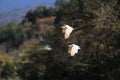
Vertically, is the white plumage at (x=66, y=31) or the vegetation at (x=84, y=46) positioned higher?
the vegetation at (x=84, y=46)

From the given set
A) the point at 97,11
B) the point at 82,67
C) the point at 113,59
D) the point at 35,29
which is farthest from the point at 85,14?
the point at 35,29

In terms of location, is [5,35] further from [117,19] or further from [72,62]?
[117,19]

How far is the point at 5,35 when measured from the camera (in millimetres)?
90375

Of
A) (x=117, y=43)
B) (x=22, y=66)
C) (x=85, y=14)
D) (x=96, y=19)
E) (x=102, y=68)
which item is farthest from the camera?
(x=22, y=66)

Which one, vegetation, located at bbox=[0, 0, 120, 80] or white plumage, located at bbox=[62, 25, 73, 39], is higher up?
vegetation, located at bbox=[0, 0, 120, 80]

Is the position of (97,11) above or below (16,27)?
below

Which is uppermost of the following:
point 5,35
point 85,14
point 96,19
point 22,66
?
point 5,35

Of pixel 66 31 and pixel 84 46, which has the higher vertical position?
pixel 84 46

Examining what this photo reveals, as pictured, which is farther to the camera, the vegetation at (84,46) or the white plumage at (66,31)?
the vegetation at (84,46)

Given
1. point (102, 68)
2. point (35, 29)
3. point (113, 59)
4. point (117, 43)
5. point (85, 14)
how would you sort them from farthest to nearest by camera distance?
1. point (35, 29)
2. point (102, 68)
3. point (113, 59)
4. point (117, 43)
5. point (85, 14)

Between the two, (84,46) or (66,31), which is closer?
(66,31)

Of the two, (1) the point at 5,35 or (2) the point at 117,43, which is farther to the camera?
(1) the point at 5,35

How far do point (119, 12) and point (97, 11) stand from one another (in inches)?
17.1

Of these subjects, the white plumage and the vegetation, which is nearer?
the white plumage
